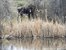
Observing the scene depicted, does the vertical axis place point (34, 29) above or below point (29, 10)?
below

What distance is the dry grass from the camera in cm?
1766

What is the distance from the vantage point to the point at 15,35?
17562 millimetres

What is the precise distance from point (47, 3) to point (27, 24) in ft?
18.7

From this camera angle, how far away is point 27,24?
17906 mm

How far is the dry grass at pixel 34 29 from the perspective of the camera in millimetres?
17656

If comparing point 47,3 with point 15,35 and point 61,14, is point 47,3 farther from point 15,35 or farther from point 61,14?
point 15,35

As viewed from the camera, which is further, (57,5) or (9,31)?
(57,5)

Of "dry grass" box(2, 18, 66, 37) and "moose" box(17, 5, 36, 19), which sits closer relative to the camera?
"dry grass" box(2, 18, 66, 37)

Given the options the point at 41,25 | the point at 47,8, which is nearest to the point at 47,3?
the point at 47,8

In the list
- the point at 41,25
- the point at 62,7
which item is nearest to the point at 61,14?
the point at 62,7

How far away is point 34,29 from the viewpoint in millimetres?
17828

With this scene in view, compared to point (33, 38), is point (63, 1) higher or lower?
higher

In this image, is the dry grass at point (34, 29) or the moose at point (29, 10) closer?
the dry grass at point (34, 29)

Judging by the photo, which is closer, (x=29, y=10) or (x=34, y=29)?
(x=34, y=29)
